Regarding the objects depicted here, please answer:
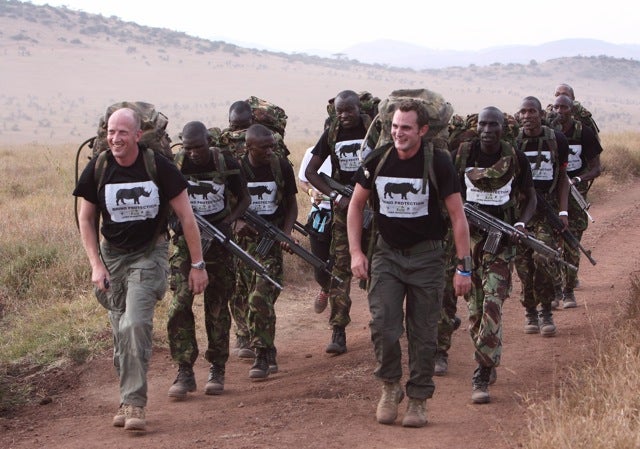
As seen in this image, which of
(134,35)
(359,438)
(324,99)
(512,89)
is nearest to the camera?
(359,438)

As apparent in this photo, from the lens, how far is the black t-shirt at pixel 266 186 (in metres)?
8.55

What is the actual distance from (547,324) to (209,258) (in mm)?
3219

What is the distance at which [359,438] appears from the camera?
6398 millimetres

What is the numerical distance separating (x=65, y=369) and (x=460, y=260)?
11.9 feet

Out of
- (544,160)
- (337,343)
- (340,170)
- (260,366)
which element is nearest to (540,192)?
(544,160)

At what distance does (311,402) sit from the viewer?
727 cm

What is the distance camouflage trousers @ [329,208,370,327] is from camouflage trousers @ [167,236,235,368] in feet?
4.14

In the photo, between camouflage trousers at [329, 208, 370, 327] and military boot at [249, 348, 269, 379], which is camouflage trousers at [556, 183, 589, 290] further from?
military boot at [249, 348, 269, 379]

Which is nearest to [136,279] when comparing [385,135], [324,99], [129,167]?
[129,167]

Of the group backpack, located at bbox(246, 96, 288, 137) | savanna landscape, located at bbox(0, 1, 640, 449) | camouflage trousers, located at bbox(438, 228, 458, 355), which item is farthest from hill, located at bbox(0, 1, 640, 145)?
camouflage trousers, located at bbox(438, 228, 458, 355)

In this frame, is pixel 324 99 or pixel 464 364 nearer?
pixel 464 364

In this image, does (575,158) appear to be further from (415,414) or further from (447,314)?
(415,414)

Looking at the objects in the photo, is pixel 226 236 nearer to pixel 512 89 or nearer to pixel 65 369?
pixel 65 369

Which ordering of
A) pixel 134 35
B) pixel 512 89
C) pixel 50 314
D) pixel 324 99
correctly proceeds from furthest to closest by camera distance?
pixel 512 89
pixel 134 35
pixel 324 99
pixel 50 314
